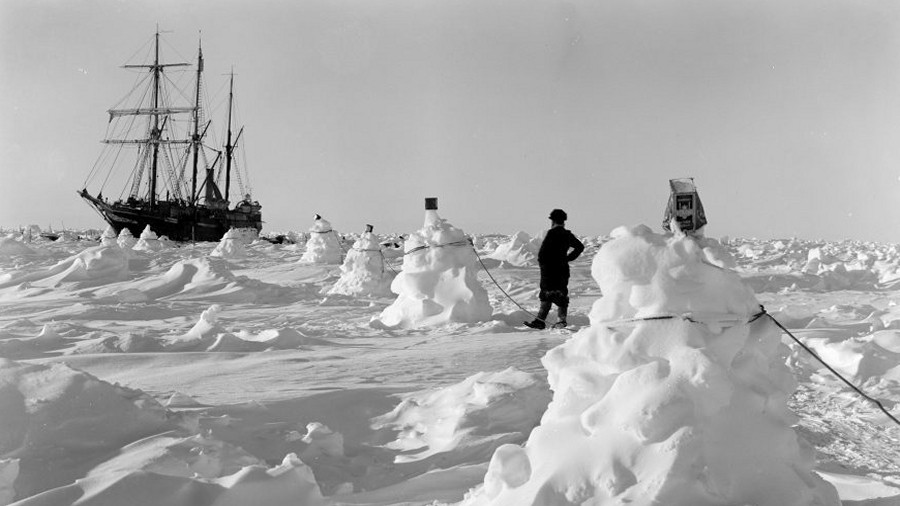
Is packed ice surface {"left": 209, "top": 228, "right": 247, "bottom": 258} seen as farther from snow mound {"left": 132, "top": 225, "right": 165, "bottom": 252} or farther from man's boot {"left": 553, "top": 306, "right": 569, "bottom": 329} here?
man's boot {"left": 553, "top": 306, "right": 569, "bottom": 329}

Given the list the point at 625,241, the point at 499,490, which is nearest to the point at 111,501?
the point at 499,490

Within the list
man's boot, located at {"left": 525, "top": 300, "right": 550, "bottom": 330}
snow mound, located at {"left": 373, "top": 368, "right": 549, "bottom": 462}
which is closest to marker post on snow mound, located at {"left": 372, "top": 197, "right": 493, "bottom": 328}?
man's boot, located at {"left": 525, "top": 300, "right": 550, "bottom": 330}

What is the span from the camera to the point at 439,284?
380 inches

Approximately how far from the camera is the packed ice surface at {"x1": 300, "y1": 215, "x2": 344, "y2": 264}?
21.0 m

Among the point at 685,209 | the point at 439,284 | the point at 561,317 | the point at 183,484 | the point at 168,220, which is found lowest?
the point at 168,220

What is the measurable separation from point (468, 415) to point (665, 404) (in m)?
1.96

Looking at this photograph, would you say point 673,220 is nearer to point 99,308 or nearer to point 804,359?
point 804,359

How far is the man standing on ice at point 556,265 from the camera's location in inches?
343

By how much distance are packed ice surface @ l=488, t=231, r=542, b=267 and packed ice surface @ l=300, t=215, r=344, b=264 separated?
5314 millimetres

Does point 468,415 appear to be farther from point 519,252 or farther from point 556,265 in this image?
point 519,252

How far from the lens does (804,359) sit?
20.2 ft

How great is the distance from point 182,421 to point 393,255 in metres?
20.1

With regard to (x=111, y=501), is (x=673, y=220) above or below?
above

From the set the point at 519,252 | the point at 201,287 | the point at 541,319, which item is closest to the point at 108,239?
the point at 201,287
